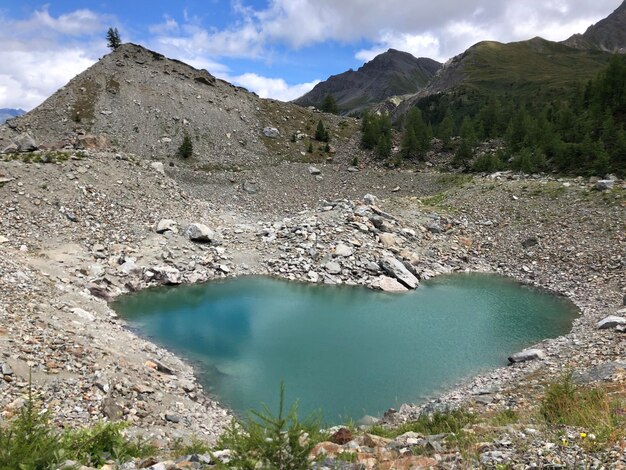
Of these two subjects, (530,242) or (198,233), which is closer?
(198,233)

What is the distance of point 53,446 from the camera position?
285 inches

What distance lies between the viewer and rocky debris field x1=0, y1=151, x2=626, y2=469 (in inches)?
513

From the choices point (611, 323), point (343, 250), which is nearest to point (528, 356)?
point (611, 323)

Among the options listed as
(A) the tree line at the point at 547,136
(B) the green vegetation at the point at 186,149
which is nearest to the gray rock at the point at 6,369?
(B) the green vegetation at the point at 186,149

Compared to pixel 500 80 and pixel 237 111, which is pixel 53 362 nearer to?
pixel 237 111

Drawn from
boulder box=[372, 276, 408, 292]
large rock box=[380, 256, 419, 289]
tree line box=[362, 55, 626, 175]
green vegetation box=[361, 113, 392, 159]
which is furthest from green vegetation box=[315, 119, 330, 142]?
boulder box=[372, 276, 408, 292]

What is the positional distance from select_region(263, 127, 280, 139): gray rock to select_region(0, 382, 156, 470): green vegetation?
68.0 m

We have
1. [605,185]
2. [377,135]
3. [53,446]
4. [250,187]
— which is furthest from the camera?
[377,135]

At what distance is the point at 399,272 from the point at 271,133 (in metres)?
49.6

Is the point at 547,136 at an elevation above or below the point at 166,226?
above

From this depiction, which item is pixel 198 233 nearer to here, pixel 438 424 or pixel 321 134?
pixel 438 424

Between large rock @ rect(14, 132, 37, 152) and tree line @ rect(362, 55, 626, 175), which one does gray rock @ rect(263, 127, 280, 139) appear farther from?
large rock @ rect(14, 132, 37, 152)

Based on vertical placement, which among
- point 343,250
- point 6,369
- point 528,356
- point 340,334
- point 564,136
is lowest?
point 340,334

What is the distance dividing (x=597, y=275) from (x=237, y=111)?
64.0 meters
